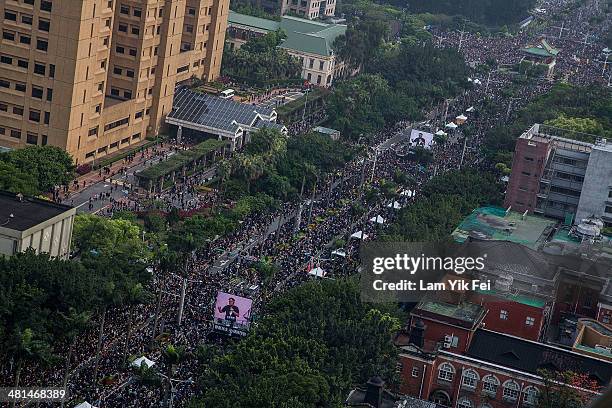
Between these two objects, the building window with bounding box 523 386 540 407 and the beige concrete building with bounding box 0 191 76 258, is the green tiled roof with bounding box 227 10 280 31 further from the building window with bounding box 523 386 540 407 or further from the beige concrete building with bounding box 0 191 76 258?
the building window with bounding box 523 386 540 407

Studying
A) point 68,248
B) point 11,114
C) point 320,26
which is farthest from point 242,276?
point 320,26

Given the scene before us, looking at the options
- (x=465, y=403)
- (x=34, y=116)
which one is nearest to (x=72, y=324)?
(x=465, y=403)

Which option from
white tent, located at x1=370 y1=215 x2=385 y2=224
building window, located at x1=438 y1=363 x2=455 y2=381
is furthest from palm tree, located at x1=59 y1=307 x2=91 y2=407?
white tent, located at x1=370 y1=215 x2=385 y2=224

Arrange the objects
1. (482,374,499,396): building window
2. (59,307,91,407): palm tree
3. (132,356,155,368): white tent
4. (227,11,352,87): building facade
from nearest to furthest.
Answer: (59,307,91,407): palm tree, (132,356,155,368): white tent, (482,374,499,396): building window, (227,11,352,87): building facade

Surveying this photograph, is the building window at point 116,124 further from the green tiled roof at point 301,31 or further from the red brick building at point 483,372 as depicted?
the red brick building at point 483,372

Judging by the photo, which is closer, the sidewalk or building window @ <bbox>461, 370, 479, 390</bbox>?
building window @ <bbox>461, 370, 479, 390</bbox>

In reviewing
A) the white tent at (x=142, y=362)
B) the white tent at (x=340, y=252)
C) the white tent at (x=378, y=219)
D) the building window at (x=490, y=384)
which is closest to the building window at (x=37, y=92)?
the white tent at (x=378, y=219)
